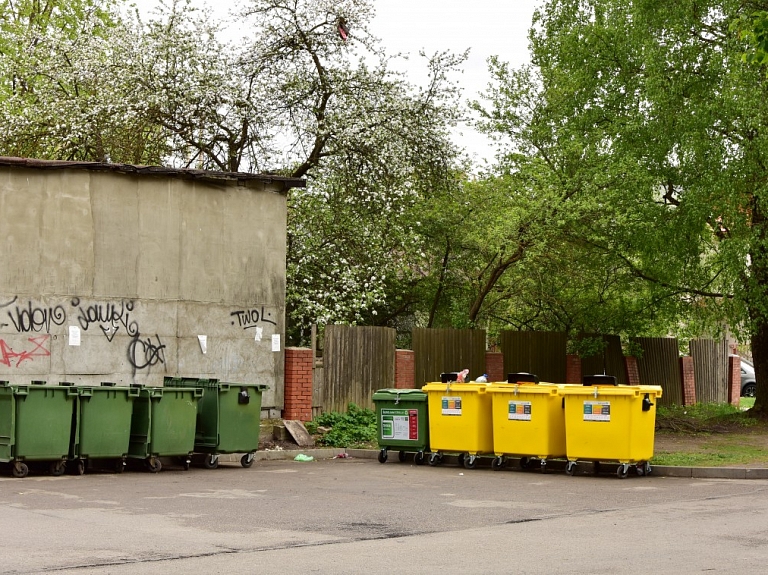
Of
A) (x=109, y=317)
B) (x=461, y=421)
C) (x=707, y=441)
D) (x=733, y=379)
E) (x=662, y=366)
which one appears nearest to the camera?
(x=461, y=421)

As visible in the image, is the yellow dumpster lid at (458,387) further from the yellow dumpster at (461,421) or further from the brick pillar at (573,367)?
the brick pillar at (573,367)

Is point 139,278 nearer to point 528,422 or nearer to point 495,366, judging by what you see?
point 528,422

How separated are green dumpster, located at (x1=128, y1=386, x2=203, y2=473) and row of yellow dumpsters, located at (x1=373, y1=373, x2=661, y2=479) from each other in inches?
130

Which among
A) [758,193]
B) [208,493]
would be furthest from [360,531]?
[758,193]

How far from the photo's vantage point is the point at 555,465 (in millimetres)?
16156

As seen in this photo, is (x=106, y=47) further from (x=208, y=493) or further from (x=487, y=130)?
(x=208, y=493)

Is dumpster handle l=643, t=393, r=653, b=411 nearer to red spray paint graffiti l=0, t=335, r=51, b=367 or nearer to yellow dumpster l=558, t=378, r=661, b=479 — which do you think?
yellow dumpster l=558, t=378, r=661, b=479

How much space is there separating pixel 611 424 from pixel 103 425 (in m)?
6.86

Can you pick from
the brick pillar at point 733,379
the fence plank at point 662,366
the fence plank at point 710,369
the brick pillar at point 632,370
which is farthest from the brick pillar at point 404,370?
the brick pillar at point 733,379

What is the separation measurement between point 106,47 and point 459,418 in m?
12.8

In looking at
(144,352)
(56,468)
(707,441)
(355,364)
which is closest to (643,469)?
(707,441)

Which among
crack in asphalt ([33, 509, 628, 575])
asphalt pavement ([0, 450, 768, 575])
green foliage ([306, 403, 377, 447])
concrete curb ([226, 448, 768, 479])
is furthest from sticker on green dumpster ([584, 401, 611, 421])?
green foliage ([306, 403, 377, 447])

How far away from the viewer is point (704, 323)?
21.8 meters

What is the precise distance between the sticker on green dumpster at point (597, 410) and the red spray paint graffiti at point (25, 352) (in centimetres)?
788
